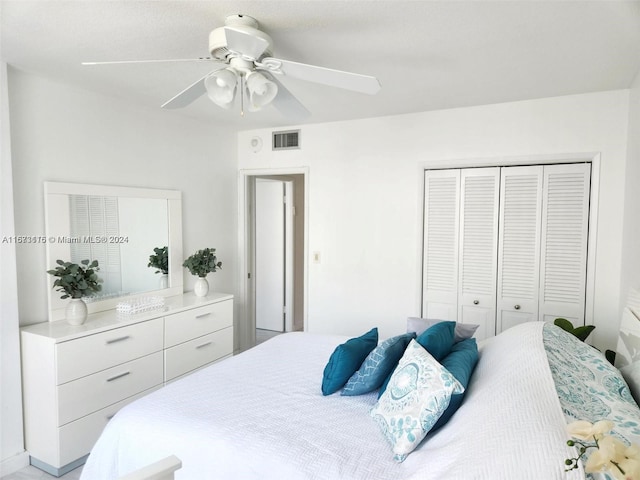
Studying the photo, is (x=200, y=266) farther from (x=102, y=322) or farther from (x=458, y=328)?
A: (x=458, y=328)

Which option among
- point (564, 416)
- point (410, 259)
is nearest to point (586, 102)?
point (410, 259)

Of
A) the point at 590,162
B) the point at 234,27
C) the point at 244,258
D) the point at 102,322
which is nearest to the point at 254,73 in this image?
the point at 234,27

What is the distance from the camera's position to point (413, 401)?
5.06ft

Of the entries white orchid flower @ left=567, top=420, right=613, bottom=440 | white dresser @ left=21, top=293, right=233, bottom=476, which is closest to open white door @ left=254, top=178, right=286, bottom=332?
white dresser @ left=21, top=293, right=233, bottom=476

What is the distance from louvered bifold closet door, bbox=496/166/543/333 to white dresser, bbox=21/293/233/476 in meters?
2.61

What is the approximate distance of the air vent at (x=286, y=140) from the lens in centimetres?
414

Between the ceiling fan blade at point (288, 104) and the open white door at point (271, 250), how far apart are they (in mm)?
2881

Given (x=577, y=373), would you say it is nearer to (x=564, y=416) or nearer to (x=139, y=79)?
(x=564, y=416)

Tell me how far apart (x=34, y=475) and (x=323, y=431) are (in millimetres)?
2009

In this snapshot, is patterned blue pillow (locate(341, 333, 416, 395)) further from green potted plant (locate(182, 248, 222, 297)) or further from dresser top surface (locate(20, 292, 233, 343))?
green potted plant (locate(182, 248, 222, 297))

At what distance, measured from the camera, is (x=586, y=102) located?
9.85 feet

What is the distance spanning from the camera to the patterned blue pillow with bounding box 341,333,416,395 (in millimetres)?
1908

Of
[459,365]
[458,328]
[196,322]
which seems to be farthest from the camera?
[196,322]

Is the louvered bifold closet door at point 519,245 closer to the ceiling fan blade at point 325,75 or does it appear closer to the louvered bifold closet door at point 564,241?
the louvered bifold closet door at point 564,241
